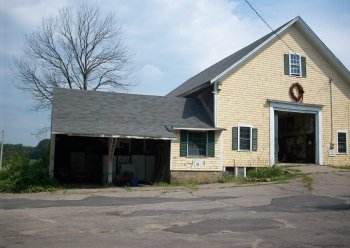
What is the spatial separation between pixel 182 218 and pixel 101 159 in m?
13.7

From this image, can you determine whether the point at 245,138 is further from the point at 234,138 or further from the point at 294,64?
the point at 294,64

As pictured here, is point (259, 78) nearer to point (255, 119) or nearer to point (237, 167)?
point (255, 119)

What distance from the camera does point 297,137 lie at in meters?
27.2

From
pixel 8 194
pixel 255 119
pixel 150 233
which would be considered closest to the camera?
pixel 150 233

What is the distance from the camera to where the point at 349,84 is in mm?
25641

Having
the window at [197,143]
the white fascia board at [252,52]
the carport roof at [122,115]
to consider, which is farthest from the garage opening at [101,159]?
the white fascia board at [252,52]

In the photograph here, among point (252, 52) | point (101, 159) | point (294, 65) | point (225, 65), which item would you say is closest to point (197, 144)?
point (101, 159)

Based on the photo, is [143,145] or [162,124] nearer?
[162,124]

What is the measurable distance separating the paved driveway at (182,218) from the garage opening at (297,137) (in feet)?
26.7

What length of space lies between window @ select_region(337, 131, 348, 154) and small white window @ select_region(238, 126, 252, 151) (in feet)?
20.1

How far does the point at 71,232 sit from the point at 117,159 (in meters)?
13.9

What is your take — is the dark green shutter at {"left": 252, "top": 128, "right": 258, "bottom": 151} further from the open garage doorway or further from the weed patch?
the weed patch

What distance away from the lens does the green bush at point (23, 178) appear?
59.5 feet

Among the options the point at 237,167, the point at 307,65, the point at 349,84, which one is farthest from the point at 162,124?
the point at 349,84
